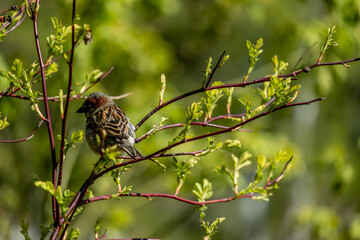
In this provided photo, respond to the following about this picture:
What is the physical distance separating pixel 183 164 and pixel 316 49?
402 cm

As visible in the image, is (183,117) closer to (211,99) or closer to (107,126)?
(107,126)

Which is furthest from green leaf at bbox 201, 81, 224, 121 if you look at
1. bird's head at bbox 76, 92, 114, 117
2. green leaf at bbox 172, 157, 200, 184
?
bird's head at bbox 76, 92, 114, 117

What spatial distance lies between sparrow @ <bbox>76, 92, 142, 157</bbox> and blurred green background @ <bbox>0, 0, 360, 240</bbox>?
2.37ft

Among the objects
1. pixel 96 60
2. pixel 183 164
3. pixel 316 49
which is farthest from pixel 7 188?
pixel 183 164

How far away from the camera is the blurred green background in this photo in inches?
211

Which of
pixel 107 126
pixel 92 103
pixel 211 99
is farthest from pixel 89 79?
pixel 92 103

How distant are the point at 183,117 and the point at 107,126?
2237 millimetres

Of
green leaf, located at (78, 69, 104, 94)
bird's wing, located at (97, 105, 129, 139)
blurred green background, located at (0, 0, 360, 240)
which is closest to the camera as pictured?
green leaf, located at (78, 69, 104, 94)

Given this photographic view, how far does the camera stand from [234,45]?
10.4 meters

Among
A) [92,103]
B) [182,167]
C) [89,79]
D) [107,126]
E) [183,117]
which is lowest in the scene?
[182,167]

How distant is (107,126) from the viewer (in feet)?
10.9

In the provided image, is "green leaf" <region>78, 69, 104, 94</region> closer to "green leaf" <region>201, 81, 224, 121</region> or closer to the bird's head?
"green leaf" <region>201, 81, 224, 121</region>

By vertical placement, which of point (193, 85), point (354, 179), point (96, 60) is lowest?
point (354, 179)

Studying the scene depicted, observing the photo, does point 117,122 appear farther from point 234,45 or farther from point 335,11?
point 234,45
